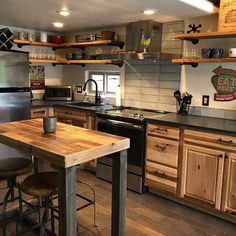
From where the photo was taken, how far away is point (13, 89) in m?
3.60

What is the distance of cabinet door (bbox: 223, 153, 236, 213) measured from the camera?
257 centimetres

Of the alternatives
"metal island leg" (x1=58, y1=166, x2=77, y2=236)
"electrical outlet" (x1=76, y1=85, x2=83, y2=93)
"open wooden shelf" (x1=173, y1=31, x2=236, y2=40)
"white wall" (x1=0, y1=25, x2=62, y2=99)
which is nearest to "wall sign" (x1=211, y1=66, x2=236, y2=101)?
"open wooden shelf" (x1=173, y1=31, x2=236, y2=40)

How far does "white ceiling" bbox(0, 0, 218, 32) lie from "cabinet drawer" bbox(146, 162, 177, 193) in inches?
67.9

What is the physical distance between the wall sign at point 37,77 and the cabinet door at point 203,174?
2981 millimetres

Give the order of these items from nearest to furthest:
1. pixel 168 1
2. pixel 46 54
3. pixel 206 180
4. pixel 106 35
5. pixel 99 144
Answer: pixel 99 144, pixel 168 1, pixel 206 180, pixel 106 35, pixel 46 54

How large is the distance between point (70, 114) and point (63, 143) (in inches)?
90.1

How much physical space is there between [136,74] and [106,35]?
0.71 m

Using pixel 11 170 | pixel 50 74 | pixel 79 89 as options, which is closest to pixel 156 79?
pixel 79 89

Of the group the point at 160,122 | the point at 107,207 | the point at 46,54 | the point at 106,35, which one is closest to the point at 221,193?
the point at 160,122

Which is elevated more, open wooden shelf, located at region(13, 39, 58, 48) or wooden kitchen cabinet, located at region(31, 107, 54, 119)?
open wooden shelf, located at region(13, 39, 58, 48)

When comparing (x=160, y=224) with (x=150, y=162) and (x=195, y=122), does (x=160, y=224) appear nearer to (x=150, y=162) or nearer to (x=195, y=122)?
(x=150, y=162)

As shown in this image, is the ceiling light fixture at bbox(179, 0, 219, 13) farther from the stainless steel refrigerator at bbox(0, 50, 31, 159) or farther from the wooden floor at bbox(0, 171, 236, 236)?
the stainless steel refrigerator at bbox(0, 50, 31, 159)

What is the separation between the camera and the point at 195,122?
2920mm

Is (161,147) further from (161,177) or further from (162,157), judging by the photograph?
(161,177)
